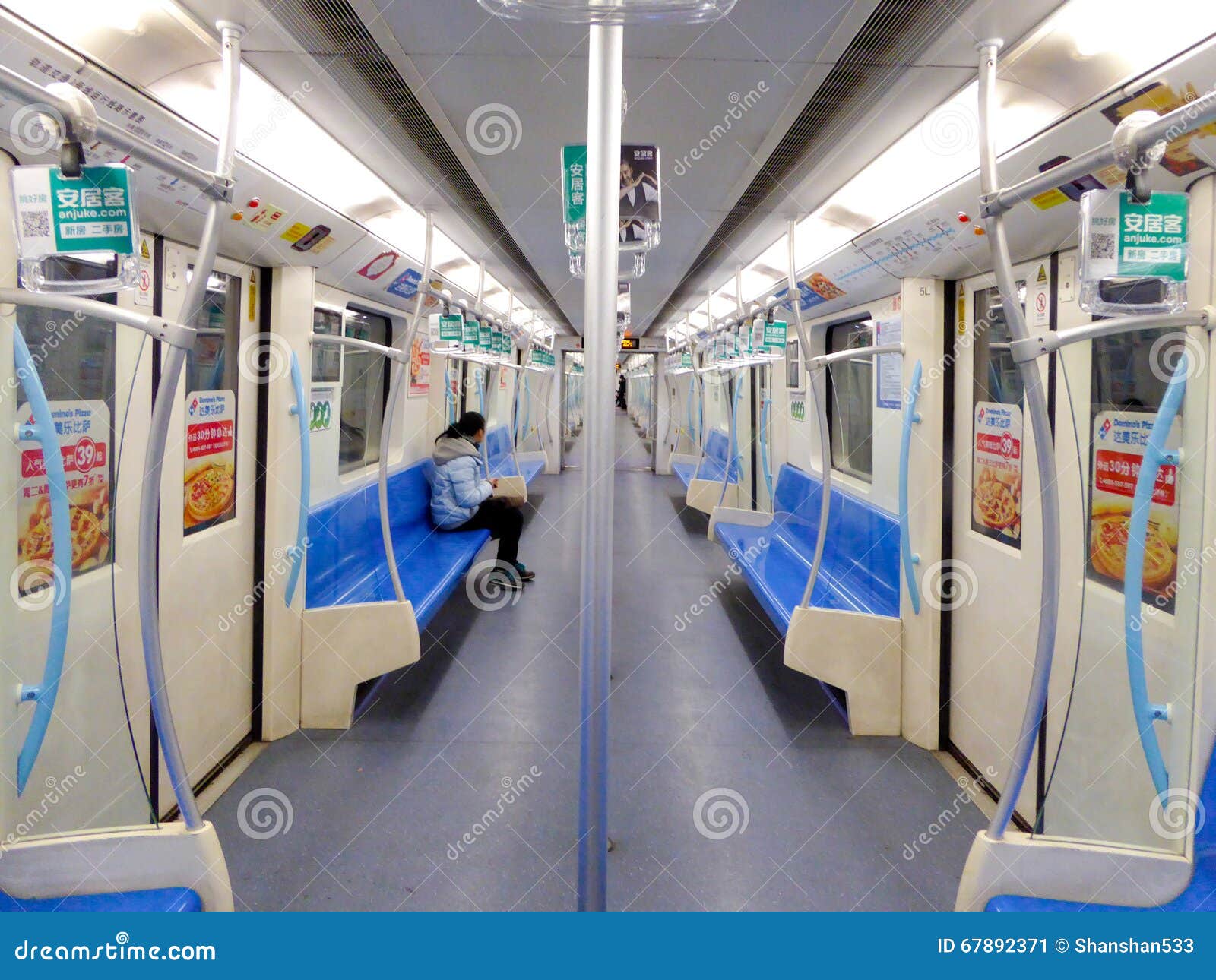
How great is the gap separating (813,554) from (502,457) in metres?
6.34

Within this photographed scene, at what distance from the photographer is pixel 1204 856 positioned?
1859 mm

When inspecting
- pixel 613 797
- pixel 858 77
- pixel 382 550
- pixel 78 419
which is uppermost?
pixel 858 77

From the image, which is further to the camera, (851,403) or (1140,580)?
(851,403)

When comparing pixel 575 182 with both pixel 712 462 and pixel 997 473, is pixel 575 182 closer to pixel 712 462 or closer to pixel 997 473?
pixel 997 473

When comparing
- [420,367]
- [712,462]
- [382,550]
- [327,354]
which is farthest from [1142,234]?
[712,462]

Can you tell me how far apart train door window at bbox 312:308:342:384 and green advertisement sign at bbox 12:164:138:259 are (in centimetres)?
284

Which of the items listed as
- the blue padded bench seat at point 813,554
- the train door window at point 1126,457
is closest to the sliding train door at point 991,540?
the train door window at point 1126,457

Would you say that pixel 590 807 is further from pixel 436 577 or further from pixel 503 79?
pixel 436 577

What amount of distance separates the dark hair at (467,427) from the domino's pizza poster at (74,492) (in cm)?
368

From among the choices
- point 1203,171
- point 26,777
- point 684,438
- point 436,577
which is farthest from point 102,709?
point 684,438

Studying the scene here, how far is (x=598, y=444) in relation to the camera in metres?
1.42

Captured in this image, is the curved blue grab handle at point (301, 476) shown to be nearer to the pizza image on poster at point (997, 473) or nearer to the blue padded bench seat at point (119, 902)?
the blue padded bench seat at point (119, 902)

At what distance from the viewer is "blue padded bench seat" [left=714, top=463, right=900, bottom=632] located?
4.18m

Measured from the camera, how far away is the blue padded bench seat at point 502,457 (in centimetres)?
973
